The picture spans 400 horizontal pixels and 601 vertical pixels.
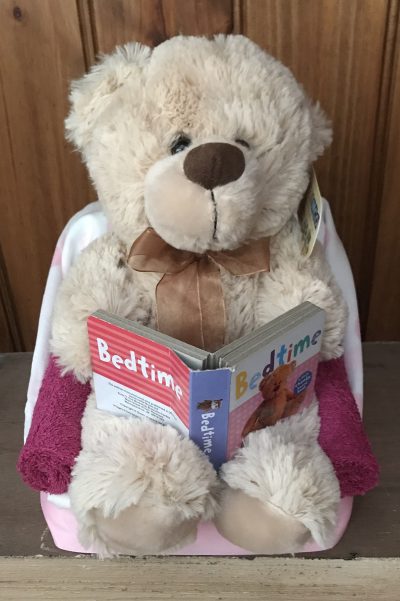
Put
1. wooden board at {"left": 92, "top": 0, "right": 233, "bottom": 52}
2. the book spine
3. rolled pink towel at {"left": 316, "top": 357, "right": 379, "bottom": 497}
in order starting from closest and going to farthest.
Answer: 1. the book spine
2. rolled pink towel at {"left": 316, "top": 357, "right": 379, "bottom": 497}
3. wooden board at {"left": 92, "top": 0, "right": 233, "bottom": 52}

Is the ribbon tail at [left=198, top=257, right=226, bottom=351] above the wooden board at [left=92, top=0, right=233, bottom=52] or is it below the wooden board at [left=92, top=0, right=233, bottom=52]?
below

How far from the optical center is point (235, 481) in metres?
0.57

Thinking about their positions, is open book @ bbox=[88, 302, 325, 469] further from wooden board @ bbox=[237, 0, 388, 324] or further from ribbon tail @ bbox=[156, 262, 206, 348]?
wooden board @ bbox=[237, 0, 388, 324]

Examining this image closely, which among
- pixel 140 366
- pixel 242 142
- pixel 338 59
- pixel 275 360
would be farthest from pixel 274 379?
pixel 338 59

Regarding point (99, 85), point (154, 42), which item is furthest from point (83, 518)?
point (154, 42)

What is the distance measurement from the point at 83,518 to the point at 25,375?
1.52 ft

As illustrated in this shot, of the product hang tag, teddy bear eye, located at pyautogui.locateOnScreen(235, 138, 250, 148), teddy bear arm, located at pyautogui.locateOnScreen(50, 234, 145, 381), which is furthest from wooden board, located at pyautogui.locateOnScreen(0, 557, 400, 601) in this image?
teddy bear eye, located at pyautogui.locateOnScreen(235, 138, 250, 148)

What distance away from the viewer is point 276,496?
1.79ft

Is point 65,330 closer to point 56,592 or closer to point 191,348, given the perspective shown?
point 191,348

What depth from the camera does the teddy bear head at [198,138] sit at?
1.79 ft

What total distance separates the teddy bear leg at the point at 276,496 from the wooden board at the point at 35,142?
0.51 m

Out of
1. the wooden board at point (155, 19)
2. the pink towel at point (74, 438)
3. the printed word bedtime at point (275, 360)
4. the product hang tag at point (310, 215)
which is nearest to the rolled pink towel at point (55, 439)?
the pink towel at point (74, 438)

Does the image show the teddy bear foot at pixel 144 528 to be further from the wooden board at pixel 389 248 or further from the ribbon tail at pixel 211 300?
the wooden board at pixel 389 248

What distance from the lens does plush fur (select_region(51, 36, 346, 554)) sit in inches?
21.4
